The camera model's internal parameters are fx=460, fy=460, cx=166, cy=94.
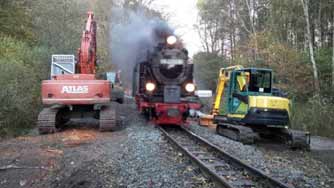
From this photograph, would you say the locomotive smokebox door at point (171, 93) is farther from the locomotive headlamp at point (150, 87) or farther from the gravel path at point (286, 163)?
the gravel path at point (286, 163)

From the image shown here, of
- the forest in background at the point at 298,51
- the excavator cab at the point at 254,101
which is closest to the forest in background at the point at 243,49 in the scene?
the forest in background at the point at 298,51

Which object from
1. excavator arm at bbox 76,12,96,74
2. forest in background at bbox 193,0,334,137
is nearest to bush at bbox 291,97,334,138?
forest in background at bbox 193,0,334,137

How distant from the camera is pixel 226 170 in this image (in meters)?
8.62

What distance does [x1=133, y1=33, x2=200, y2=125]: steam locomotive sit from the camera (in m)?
15.9

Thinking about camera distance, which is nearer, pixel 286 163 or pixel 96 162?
pixel 96 162

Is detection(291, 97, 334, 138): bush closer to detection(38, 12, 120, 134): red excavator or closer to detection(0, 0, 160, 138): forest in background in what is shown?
detection(38, 12, 120, 134): red excavator

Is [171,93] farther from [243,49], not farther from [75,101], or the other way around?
[243,49]

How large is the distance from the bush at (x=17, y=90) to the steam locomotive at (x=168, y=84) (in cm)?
406

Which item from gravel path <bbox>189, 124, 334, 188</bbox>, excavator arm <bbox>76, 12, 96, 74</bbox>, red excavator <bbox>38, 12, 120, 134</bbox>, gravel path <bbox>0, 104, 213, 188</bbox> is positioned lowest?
gravel path <bbox>189, 124, 334, 188</bbox>

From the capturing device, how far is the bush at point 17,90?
46.5ft

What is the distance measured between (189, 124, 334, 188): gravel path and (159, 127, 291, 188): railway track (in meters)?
0.38

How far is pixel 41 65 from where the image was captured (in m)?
21.2

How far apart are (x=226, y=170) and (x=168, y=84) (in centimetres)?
815

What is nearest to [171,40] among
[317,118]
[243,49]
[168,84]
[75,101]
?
[168,84]
